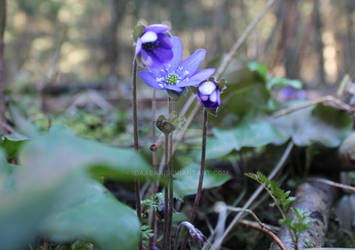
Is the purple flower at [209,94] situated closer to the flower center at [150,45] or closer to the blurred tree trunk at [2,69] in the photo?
A: the flower center at [150,45]

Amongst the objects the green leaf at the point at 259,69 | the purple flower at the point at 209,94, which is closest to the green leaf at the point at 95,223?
the purple flower at the point at 209,94

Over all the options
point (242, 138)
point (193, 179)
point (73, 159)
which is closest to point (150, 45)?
point (73, 159)

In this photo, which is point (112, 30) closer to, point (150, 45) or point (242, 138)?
point (242, 138)

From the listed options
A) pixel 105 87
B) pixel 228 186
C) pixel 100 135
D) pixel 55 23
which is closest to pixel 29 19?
pixel 55 23

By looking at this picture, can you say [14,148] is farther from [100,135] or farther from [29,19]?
[29,19]

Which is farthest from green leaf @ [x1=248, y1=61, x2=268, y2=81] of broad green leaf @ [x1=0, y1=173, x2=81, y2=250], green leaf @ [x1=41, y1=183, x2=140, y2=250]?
broad green leaf @ [x1=0, y1=173, x2=81, y2=250]

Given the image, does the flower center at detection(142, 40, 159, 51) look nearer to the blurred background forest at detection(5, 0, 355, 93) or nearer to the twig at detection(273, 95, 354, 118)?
the twig at detection(273, 95, 354, 118)
